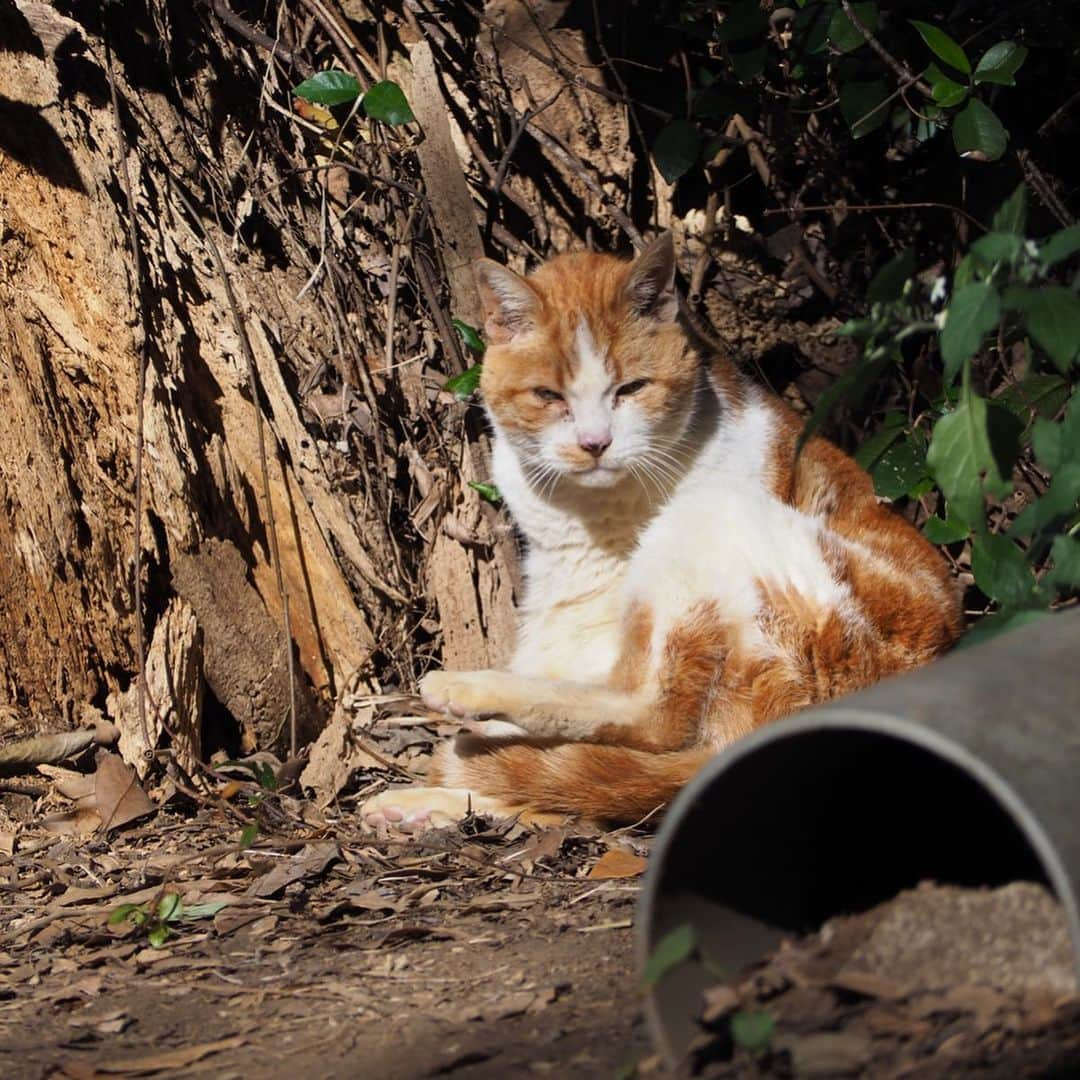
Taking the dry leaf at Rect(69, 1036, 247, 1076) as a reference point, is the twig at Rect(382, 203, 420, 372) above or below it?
above

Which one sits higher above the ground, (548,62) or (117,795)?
(548,62)

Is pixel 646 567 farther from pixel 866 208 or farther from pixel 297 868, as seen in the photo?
Answer: pixel 866 208

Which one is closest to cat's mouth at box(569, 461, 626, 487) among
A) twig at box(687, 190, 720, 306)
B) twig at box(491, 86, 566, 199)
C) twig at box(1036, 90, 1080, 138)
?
twig at box(687, 190, 720, 306)

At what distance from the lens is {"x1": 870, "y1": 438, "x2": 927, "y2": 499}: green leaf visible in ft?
12.6

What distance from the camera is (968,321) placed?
215 cm

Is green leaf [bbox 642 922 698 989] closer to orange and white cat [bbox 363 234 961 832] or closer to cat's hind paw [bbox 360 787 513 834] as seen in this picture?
orange and white cat [bbox 363 234 961 832]

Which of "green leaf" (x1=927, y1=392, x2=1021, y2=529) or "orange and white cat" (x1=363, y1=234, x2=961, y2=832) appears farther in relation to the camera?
"orange and white cat" (x1=363, y1=234, x2=961, y2=832)

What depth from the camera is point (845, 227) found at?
183 inches

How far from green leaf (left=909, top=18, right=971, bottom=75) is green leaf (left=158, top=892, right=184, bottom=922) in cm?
323

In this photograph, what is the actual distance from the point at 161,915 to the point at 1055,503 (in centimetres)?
223

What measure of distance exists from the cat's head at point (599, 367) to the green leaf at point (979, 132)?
3.33ft

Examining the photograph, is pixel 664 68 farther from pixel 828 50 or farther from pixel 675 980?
pixel 675 980

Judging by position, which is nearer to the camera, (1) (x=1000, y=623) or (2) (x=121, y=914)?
(1) (x=1000, y=623)

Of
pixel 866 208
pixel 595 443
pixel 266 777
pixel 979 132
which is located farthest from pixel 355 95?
pixel 266 777
